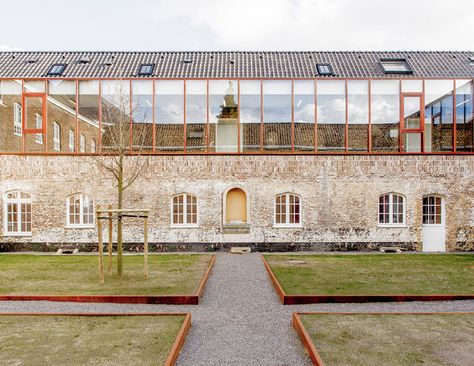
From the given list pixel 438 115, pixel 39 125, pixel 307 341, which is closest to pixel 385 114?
pixel 438 115

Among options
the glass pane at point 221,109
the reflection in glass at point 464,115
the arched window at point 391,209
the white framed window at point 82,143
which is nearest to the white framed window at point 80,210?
the white framed window at point 82,143

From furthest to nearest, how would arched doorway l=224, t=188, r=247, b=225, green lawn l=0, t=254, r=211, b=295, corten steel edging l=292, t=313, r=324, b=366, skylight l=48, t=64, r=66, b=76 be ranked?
1. skylight l=48, t=64, r=66, b=76
2. arched doorway l=224, t=188, r=247, b=225
3. green lawn l=0, t=254, r=211, b=295
4. corten steel edging l=292, t=313, r=324, b=366

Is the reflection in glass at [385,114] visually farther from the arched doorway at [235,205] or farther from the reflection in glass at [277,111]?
Answer: the arched doorway at [235,205]

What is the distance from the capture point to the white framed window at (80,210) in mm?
16844

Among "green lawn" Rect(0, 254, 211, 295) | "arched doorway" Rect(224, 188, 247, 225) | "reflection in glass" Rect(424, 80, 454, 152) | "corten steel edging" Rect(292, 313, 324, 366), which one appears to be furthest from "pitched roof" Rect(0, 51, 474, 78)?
"corten steel edging" Rect(292, 313, 324, 366)

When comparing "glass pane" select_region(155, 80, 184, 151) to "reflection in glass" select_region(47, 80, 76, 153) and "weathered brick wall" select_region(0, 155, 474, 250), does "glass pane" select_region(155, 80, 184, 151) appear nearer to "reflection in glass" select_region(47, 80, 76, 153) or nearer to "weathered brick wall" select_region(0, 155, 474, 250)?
"weathered brick wall" select_region(0, 155, 474, 250)

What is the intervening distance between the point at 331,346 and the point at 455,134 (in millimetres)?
14047

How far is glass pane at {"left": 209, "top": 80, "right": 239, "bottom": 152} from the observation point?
55.1ft

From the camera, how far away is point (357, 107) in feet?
55.1

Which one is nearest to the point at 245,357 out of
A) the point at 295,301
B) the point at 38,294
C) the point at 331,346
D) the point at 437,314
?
the point at 331,346

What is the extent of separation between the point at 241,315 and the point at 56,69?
1596 cm

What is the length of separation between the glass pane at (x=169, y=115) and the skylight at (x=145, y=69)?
2.03 meters

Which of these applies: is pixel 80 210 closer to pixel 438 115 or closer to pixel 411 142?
pixel 411 142

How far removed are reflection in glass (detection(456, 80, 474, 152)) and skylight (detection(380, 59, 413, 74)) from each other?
2.50 meters
